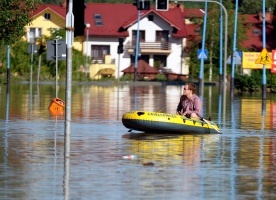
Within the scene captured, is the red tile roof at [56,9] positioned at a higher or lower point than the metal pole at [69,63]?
higher

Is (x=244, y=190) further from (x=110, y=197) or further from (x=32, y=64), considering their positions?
(x=32, y=64)

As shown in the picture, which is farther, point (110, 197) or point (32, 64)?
point (32, 64)

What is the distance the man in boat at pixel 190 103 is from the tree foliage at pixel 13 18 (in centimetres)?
1148

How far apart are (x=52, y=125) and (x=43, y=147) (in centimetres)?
778

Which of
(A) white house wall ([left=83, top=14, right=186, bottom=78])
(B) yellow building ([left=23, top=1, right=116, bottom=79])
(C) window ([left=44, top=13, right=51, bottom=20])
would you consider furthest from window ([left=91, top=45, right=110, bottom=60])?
(C) window ([left=44, top=13, right=51, bottom=20])

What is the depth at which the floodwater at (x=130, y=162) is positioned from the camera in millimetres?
15680

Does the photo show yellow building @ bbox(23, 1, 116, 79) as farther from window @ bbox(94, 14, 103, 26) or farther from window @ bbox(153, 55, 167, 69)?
window @ bbox(153, 55, 167, 69)

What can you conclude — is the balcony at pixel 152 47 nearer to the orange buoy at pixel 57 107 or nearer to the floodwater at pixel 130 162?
the orange buoy at pixel 57 107

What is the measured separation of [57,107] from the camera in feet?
127

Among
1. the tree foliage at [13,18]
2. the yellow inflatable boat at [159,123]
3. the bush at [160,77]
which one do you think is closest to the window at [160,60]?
the bush at [160,77]

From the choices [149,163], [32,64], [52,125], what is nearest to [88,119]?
[52,125]

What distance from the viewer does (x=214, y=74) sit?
9869 cm

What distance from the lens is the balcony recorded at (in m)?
110

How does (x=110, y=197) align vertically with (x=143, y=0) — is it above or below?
below
